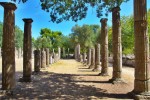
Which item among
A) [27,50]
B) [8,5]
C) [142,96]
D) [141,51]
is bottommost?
[142,96]

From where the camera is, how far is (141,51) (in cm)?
1073

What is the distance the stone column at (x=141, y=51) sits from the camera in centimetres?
1062

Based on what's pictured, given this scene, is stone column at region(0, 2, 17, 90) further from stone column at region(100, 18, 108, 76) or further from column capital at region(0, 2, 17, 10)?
stone column at region(100, 18, 108, 76)

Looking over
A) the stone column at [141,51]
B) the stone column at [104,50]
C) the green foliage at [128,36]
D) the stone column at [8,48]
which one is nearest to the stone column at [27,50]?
the stone column at [8,48]

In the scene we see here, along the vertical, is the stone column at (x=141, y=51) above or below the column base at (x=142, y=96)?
above

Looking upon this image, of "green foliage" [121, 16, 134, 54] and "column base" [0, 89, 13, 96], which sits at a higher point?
"green foliage" [121, 16, 134, 54]

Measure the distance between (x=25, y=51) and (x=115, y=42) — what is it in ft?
18.0

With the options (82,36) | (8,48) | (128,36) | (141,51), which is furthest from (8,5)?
(82,36)

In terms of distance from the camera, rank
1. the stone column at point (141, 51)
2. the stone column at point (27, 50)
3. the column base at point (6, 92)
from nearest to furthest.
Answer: the stone column at point (141, 51) → the column base at point (6, 92) → the stone column at point (27, 50)

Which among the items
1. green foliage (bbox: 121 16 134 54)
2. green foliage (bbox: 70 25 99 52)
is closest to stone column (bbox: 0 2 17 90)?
green foliage (bbox: 121 16 134 54)

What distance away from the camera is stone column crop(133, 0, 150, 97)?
34.8ft

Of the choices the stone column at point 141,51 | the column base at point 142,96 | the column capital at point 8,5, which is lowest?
the column base at point 142,96

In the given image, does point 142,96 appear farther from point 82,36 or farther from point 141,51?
point 82,36

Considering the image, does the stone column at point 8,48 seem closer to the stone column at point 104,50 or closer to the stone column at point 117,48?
the stone column at point 117,48
